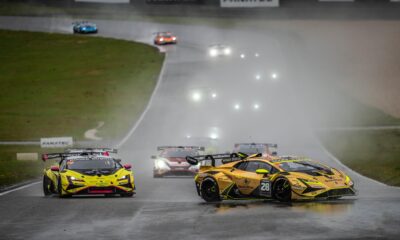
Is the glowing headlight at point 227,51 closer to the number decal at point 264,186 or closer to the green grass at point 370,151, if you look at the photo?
the green grass at point 370,151

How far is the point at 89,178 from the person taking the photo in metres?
25.0

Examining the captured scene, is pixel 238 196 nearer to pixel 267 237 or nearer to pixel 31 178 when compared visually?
pixel 267 237

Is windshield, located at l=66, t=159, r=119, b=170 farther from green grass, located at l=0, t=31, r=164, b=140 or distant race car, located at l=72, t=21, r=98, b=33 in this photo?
distant race car, located at l=72, t=21, r=98, b=33

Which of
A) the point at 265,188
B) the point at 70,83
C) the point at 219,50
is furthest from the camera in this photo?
the point at 219,50

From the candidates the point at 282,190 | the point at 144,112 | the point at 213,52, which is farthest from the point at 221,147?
the point at 213,52

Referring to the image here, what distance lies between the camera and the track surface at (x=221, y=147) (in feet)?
55.8

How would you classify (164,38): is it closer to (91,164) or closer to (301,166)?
(91,164)

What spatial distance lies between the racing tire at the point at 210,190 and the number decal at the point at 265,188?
5.17 feet

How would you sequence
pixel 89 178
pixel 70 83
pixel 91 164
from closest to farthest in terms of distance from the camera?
pixel 89 178 → pixel 91 164 → pixel 70 83

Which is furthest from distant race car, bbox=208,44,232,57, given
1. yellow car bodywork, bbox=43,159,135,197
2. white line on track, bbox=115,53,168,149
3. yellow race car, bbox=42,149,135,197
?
yellow car bodywork, bbox=43,159,135,197

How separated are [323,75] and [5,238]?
64525 millimetres

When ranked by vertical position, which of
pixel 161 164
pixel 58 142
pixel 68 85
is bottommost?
pixel 161 164

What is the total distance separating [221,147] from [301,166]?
98.6 feet

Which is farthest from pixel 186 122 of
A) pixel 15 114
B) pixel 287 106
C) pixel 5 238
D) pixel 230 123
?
pixel 5 238
